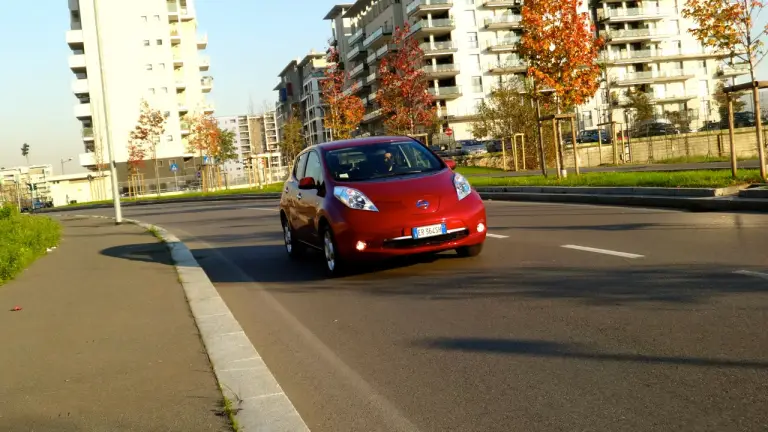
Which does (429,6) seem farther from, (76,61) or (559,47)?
(559,47)

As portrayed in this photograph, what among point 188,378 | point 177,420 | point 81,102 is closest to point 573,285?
point 188,378

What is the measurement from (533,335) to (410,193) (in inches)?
146

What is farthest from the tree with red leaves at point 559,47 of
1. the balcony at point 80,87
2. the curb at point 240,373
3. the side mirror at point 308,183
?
the balcony at point 80,87

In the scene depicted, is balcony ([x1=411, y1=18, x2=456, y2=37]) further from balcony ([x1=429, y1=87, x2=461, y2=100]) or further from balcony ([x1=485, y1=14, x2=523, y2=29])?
balcony ([x1=429, y1=87, x2=461, y2=100])

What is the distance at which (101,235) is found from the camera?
19.1 meters

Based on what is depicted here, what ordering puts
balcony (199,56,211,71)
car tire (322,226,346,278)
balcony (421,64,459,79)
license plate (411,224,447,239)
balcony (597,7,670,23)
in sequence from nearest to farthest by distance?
license plate (411,224,447,239) < car tire (322,226,346,278) < balcony (421,64,459,79) < balcony (597,7,670,23) < balcony (199,56,211,71)

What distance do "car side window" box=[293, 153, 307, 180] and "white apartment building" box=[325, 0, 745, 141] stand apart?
7446 cm

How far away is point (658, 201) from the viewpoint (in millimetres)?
15477

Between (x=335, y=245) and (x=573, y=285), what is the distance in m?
2.93

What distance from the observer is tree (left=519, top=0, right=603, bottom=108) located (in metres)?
26.2

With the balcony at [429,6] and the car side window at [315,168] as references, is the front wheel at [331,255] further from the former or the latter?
the balcony at [429,6]

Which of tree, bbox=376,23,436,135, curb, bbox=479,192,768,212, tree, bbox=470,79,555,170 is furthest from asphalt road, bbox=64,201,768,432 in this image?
tree, bbox=376,23,436,135

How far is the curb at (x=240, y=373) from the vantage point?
4.19 meters

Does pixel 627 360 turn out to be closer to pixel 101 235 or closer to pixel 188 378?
pixel 188 378
